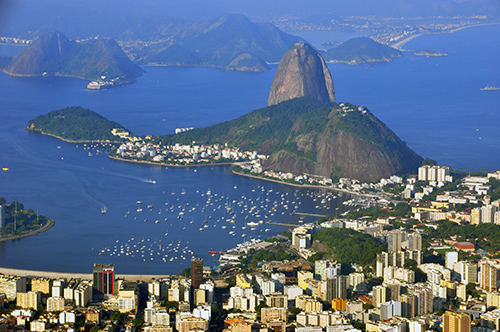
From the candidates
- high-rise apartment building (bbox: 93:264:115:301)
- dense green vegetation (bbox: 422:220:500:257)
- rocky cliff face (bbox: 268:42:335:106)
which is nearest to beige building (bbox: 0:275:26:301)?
high-rise apartment building (bbox: 93:264:115:301)

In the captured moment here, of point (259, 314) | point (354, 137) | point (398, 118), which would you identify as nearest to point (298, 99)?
point (398, 118)

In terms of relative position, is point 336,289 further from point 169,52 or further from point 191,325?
point 169,52

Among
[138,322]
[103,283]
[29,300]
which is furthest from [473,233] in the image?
[29,300]

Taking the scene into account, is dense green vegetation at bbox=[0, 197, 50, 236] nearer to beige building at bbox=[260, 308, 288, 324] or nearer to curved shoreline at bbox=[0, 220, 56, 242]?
curved shoreline at bbox=[0, 220, 56, 242]

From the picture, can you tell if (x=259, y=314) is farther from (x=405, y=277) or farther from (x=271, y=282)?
(x=405, y=277)

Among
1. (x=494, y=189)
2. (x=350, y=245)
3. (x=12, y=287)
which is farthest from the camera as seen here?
(x=494, y=189)

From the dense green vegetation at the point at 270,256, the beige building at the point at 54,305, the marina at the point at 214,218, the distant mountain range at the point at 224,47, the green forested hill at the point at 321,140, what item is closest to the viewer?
the beige building at the point at 54,305

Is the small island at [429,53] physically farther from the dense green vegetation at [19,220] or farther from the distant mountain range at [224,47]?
the dense green vegetation at [19,220]

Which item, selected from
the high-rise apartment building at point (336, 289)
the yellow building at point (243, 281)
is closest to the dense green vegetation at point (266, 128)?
the yellow building at point (243, 281)
